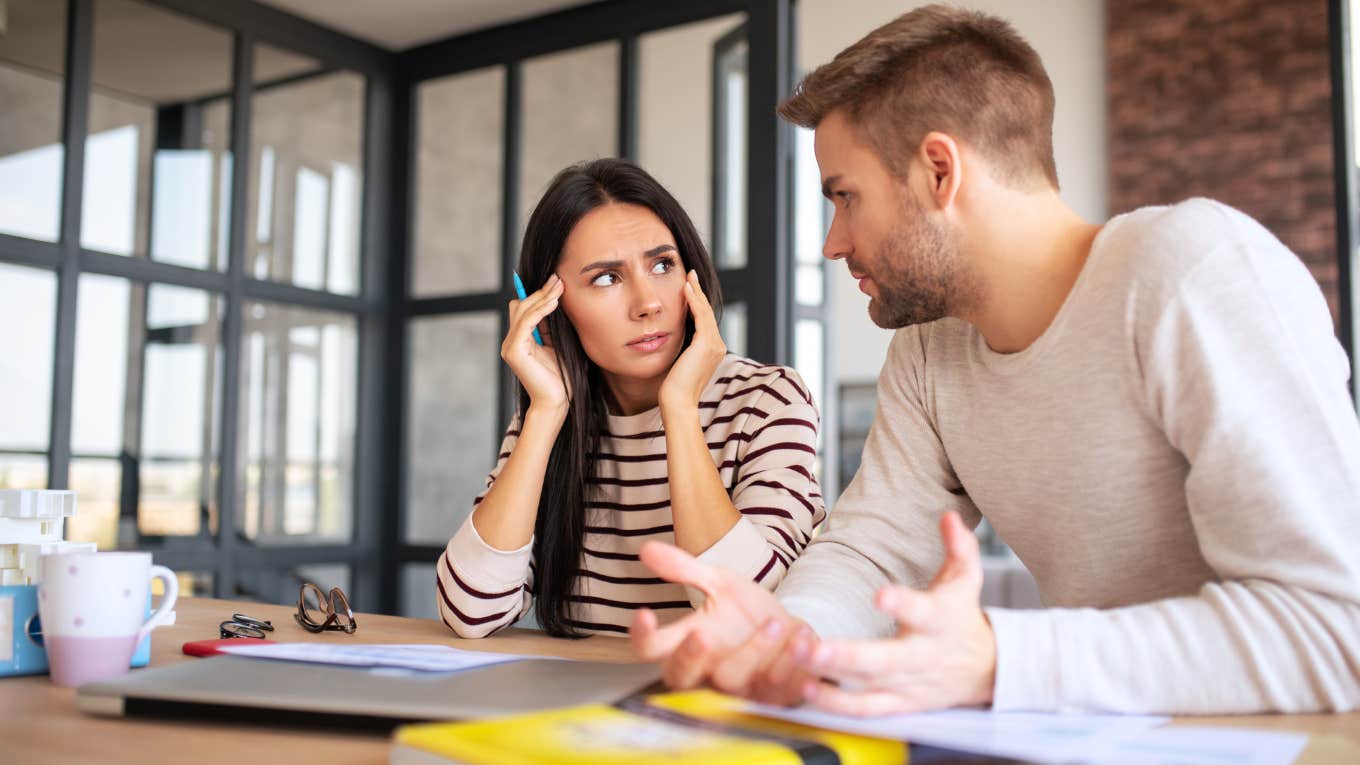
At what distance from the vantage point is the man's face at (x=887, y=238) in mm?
1147

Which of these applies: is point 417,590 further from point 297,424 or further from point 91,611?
point 91,611

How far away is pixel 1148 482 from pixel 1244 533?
0.18m

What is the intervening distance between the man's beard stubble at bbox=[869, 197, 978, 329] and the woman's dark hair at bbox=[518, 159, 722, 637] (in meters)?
0.60

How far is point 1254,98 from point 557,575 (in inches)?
258

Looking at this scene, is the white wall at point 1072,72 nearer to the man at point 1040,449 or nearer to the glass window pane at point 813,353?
the glass window pane at point 813,353

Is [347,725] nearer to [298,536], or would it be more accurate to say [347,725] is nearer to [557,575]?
[557,575]

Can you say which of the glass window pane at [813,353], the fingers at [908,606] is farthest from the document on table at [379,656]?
the glass window pane at [813,353]

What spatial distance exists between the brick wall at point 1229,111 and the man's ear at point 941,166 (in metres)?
6.04

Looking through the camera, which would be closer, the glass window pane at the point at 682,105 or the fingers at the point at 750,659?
the fingers at the point at 750,659

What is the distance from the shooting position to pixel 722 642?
2.74 feet

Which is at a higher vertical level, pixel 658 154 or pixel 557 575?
pixel 658 154

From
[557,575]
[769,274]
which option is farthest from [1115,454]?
[769,274]

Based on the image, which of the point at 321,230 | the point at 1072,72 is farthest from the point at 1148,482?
the point at 1072,72

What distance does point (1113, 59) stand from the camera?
7.01 metres
